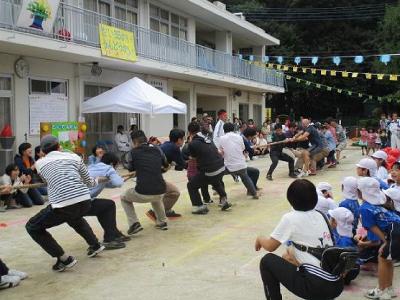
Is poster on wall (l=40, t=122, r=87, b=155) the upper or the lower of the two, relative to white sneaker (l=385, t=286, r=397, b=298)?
upper

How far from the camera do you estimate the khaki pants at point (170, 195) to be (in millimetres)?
8500

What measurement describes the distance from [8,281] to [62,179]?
119 cm

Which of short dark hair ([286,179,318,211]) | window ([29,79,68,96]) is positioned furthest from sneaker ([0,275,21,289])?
window ([29,79,68,96])

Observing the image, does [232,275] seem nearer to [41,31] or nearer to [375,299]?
[375,299]

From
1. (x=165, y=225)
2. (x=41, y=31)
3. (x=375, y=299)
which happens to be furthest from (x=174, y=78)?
(x=375, y=299)

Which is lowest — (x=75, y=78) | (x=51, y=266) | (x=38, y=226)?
(x=51, y=266)

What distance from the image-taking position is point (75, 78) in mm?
16734

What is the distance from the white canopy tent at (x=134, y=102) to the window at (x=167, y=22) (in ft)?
21.3

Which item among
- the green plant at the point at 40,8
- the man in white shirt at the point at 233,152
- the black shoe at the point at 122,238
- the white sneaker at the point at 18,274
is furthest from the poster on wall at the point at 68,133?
the white sneaker at the point at 18,274

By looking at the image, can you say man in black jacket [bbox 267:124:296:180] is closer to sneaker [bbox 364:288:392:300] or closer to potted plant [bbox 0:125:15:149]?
potted plant [bbox 0:125:15:149]

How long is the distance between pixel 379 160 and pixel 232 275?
9.61ft

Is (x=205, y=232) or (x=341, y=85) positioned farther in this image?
(x=341, y=85)

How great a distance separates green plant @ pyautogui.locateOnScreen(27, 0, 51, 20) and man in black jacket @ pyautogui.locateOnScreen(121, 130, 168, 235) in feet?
22.8

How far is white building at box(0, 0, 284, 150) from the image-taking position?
14.2 metres
